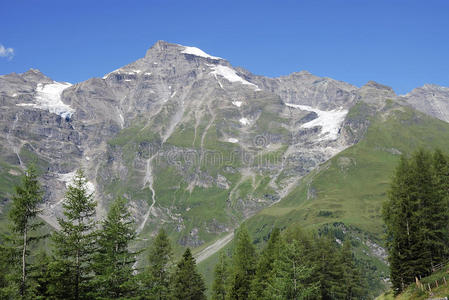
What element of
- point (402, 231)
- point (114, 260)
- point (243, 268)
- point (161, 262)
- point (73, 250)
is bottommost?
point (243, 268)

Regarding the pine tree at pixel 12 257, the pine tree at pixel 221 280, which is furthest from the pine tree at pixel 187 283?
the pine tree at pixel 12 257

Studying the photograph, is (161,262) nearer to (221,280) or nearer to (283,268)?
(221,280)

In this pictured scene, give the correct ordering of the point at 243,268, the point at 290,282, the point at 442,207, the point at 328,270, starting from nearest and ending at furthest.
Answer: the point at 290,282
the point at 442,207
the point at 243,268
the point at 328,270

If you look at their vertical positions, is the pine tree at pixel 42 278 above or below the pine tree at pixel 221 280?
above

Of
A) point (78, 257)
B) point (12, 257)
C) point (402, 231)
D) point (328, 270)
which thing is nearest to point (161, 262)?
point (78, 257)

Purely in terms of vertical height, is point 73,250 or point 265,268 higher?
point 73,250

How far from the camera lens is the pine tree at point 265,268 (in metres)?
54.1

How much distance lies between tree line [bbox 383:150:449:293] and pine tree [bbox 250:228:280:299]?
652 inches

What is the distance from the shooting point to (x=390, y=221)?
58.3 meters

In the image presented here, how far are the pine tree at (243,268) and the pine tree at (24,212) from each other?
30.2m

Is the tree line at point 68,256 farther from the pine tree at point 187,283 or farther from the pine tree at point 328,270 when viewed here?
the pine tree at point 328,270

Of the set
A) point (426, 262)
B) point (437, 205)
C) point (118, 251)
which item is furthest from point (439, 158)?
point (118, 251)

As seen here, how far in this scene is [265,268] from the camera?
56.9 meters

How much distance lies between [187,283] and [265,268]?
14.1 m
